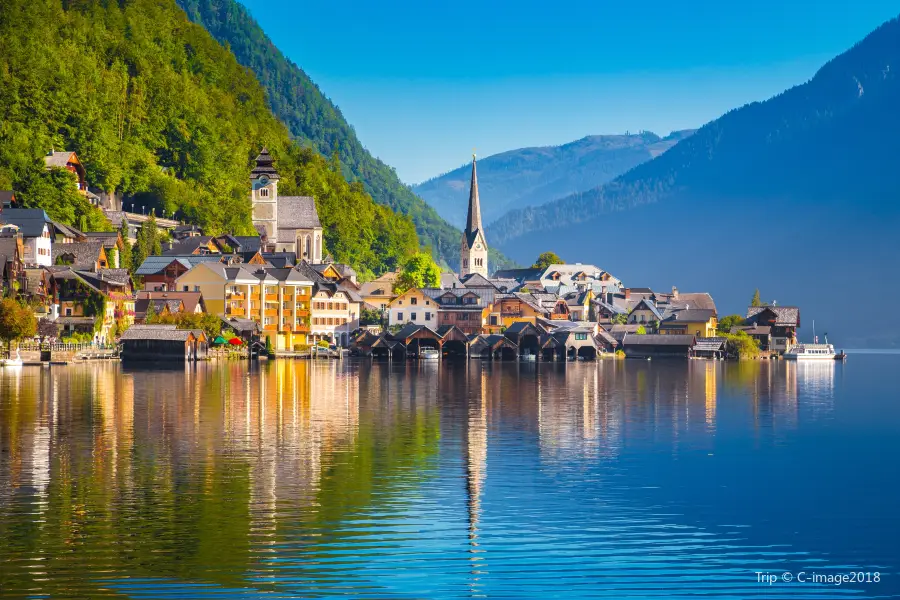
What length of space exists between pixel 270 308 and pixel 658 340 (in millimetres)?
45778

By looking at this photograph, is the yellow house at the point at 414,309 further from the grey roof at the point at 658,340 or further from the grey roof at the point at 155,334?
the grey roof at the point at 155,334

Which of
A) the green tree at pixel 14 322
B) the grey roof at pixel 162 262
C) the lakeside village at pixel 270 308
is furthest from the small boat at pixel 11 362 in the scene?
the grey roof at pixel 162 262

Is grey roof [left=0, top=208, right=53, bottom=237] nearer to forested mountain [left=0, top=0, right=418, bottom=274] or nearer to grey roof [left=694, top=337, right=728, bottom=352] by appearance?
forested mountain [left=0, top=0, right=418, bottom=274]

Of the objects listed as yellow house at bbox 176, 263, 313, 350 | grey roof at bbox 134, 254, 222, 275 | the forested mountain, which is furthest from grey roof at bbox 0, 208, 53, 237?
yellow house at bbox 176, 263, 313, 350

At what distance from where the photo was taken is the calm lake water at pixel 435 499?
21.5 m

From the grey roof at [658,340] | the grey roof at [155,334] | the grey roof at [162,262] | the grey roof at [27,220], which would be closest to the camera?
the grey roof at [155,334]

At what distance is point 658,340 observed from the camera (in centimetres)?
13700

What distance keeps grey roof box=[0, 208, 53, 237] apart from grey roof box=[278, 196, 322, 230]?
55527mm

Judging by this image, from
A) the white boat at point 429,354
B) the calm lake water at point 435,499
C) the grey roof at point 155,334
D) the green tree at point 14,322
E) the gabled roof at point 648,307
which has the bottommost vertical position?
the calm lake water at point 435,499

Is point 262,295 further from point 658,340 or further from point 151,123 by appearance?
point 658,340

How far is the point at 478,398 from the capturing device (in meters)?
61.1

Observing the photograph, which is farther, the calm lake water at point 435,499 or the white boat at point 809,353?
the white boat at point 809,353

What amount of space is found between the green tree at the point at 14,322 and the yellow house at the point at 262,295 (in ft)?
105

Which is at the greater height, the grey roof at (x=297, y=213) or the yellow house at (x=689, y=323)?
the grey roof at (x=297, y=213)
